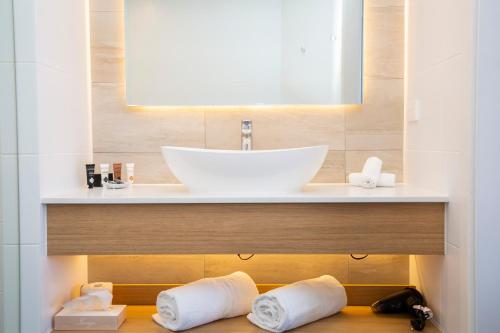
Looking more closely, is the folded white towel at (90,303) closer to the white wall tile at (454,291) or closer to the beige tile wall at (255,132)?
the beige tile wall at (255,132)

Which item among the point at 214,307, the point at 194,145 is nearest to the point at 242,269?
the point at 214,307

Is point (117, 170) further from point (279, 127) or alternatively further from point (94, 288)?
point (279, 127)

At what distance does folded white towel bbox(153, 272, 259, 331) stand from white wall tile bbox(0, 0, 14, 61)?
106cm

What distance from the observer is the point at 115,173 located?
2268mm

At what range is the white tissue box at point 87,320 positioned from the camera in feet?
6.44

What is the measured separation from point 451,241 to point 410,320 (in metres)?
0.46

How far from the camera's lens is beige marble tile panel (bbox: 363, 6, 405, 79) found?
2363 mm

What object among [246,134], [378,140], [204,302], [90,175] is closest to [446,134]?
[378,140]

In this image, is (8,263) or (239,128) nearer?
(8,263)

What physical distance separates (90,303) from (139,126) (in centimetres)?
85

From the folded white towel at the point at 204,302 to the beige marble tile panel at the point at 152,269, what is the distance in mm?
316

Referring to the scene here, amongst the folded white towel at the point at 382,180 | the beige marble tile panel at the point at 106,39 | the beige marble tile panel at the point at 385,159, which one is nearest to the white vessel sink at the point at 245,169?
the folded white towel at the point at 382,180

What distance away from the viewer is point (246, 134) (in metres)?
2.28

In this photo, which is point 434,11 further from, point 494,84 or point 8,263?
point 8,263
